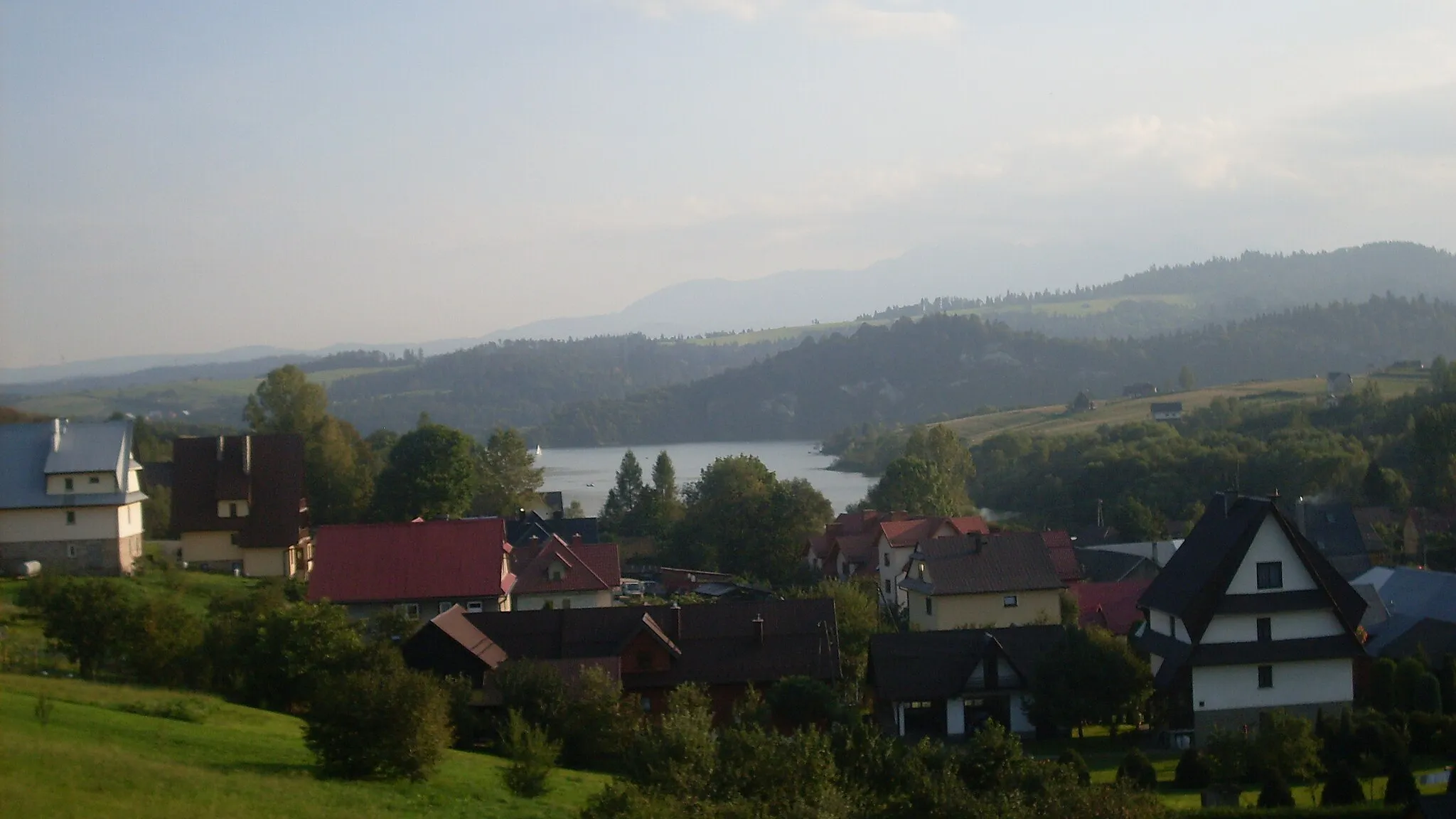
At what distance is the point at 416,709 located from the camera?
49.3 feet

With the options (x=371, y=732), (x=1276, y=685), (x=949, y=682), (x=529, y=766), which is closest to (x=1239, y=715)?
(x=1276, y=685)

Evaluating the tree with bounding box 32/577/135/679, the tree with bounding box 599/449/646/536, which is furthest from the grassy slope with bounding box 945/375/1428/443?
the tree with bounding box 32/577/135/679

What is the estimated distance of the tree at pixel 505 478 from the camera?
56.4 meters

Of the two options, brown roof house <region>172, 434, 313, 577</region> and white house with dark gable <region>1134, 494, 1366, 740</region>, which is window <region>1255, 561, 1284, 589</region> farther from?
brown roof house <region>172, 434, 313, 577</region>

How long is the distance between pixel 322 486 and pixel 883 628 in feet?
81.7

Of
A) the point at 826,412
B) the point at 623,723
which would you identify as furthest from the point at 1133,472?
the point at 826,412

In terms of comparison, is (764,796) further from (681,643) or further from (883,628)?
(883,628)

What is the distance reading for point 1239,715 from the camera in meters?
23.7

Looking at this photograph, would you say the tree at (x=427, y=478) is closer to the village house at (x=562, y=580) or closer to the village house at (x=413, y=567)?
the village house at (x=562, y=580)

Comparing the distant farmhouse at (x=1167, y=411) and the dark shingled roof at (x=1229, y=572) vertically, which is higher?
the distant farmhouse at (x=1167, y=411)

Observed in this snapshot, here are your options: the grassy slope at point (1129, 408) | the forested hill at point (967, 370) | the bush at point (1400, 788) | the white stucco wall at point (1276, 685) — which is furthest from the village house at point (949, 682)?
the forested hill at point (967, 370)

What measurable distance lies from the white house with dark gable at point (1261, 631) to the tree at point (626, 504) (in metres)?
35.0

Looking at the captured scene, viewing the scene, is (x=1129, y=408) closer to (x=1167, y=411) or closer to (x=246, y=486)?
(x=1167, y=411)

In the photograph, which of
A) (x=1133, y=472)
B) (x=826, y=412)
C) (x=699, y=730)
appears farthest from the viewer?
(x=826, y=412)
